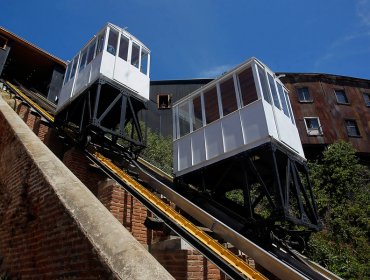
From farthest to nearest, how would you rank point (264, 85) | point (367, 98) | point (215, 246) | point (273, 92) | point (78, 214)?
point (367, 98) → point (273, 92) → point (264, 85) → point (215, 246) → point (78, 214)

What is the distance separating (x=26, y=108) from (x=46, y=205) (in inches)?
337

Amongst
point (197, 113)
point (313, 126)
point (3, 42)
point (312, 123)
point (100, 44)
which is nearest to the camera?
point (197, 113)

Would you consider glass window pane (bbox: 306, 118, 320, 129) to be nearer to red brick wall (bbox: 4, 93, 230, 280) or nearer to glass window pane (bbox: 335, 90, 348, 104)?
glass window pane (bbox: 335, 90, 348, 104)

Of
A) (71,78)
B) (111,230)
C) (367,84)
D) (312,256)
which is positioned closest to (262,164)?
(312,256)

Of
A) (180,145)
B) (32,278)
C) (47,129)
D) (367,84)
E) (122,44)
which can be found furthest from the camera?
(367,84)

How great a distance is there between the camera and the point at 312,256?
1123cm

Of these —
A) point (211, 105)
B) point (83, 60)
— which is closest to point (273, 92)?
point (211, 105)

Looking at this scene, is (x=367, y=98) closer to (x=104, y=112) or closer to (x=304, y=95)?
(x=304, y=95)

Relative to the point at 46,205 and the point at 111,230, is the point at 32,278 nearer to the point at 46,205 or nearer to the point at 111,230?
the point at 46,205

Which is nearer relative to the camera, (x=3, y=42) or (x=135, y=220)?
(x=135, y=220)

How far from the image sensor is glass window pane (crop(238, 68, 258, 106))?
965 centimetres

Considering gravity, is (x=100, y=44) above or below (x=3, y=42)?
below

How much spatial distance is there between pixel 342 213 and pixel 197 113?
10015 mm

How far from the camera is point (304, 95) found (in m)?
26.0
